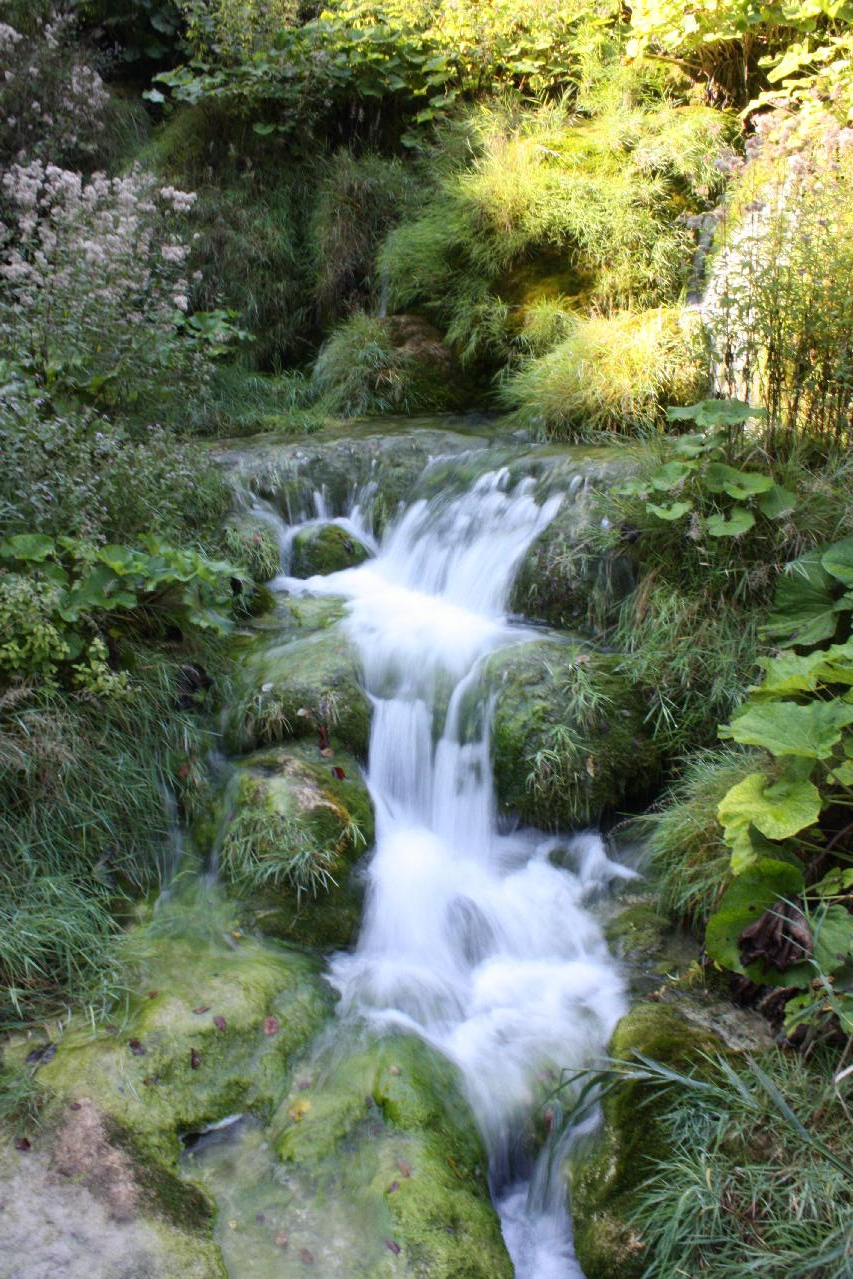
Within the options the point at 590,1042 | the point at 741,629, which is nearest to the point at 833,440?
the point at 741,629

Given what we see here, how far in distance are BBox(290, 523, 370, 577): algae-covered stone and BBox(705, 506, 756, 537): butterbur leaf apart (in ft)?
7.86

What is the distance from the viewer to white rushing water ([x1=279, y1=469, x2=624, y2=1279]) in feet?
9.83

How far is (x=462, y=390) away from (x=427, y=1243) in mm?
6273

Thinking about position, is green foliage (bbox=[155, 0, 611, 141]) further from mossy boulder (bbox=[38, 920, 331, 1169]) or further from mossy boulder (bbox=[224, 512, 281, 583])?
mossy boulder (bbox=[38, 920, 331, 1169])

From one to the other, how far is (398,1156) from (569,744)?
5.81ft

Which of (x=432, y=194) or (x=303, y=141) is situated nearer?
(x=432, y=194)

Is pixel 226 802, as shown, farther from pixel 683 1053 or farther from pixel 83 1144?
pixel 683 1053

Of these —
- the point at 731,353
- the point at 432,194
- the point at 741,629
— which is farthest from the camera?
the point at 432,194

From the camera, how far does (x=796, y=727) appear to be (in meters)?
2.93

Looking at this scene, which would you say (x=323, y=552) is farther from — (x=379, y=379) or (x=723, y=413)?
(x=723, y=413)

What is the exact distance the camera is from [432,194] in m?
8.38

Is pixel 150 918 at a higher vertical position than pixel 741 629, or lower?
lower

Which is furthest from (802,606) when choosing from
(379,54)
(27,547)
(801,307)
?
(379,54)

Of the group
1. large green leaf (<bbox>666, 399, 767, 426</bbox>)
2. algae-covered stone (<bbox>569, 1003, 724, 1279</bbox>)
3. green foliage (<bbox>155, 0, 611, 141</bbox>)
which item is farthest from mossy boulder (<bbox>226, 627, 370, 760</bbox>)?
green foliage (<bbox>155, 0, 611, 141</bbox>)
